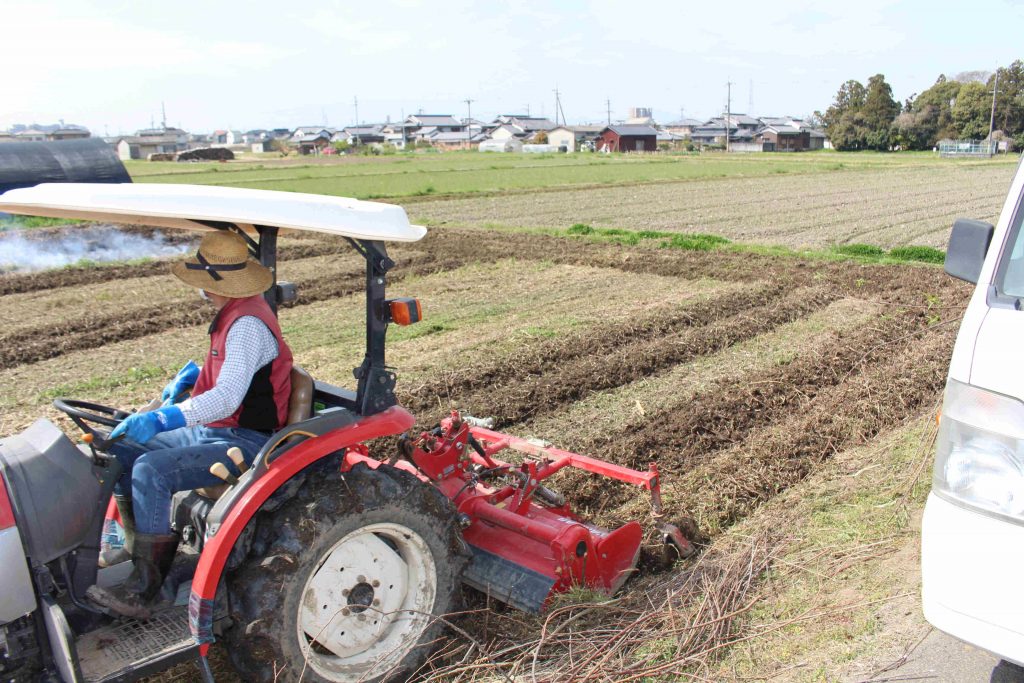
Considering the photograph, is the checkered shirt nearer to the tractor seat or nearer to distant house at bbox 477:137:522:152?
the tractor seat

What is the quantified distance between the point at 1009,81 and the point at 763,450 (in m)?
74.7

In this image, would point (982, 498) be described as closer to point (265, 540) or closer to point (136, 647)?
point (265, 540)

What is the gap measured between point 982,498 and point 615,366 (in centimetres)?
490

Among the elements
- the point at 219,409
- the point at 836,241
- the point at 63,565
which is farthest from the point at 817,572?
the point at 836,241

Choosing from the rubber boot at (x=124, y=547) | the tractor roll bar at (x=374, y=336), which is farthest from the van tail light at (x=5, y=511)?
the tractor roll bar at (x=374, y=336)

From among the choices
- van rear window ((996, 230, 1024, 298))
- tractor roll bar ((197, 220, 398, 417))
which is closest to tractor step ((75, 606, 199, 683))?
tractor roll bar ((197, 220, 398, 417))

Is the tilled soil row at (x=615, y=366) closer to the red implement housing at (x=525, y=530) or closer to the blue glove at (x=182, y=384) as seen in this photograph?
the red implement housing at (x=525, y=530)

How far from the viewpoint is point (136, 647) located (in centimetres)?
283

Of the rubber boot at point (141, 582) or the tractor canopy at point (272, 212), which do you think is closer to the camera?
the tractor canopy at point (272, 212)

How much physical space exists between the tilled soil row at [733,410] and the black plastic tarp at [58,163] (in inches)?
658

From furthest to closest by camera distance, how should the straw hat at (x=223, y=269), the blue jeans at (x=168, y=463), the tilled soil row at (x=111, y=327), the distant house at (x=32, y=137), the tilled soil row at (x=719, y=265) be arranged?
1. the distant house at (x=32, y=137)
2. the tilled soil row at (x=719, y=265)
3. the tilled soil row at (x=111, y=327)
4. the straw hat at (x=223, y=269)
5. the blue jeans at (x=168, y=463)

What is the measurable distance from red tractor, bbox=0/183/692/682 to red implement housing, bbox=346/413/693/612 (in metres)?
0.07

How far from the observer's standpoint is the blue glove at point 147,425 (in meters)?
2.73

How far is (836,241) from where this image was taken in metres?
16.4
